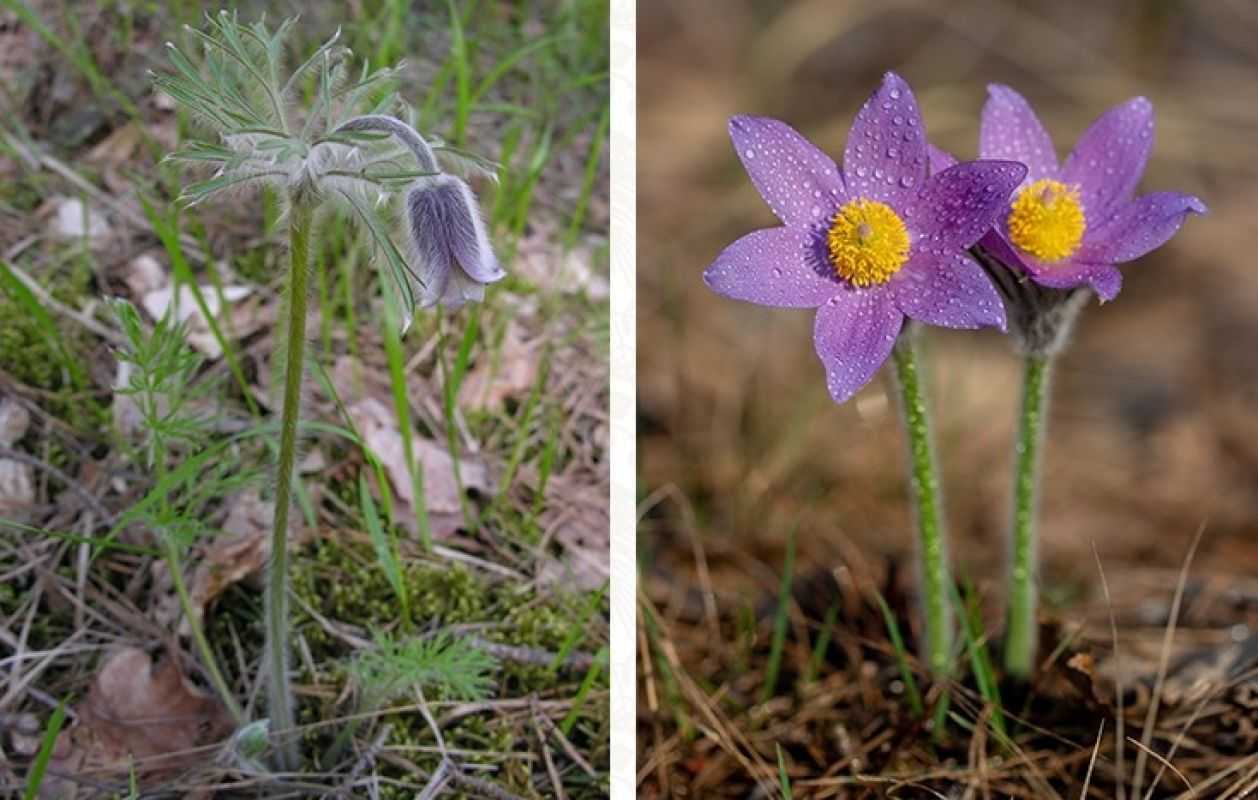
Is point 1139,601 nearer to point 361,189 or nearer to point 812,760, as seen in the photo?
point 812,760

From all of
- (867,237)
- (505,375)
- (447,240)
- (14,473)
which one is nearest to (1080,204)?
(867,237)

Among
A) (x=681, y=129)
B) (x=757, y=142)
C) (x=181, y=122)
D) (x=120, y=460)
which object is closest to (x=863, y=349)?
(x=757, y=142)

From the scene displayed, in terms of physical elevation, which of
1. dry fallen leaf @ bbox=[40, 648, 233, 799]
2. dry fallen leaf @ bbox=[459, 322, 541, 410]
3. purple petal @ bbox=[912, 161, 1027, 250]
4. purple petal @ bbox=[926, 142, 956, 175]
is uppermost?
purple petal @ bbox=[926, 142, 956, 175]

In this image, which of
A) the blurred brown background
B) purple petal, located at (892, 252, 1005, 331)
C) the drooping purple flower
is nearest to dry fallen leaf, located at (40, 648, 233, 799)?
the drooping purple flower

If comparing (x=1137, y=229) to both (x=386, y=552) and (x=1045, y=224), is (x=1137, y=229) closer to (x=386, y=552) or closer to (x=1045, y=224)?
(x=1045, y=224)

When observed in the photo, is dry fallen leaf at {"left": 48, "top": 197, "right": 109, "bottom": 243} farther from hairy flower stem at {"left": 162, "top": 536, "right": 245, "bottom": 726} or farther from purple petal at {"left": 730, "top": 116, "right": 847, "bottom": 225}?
purple petal at {"left": 730, "top": 116, "right": 847, "bottom": 225}
